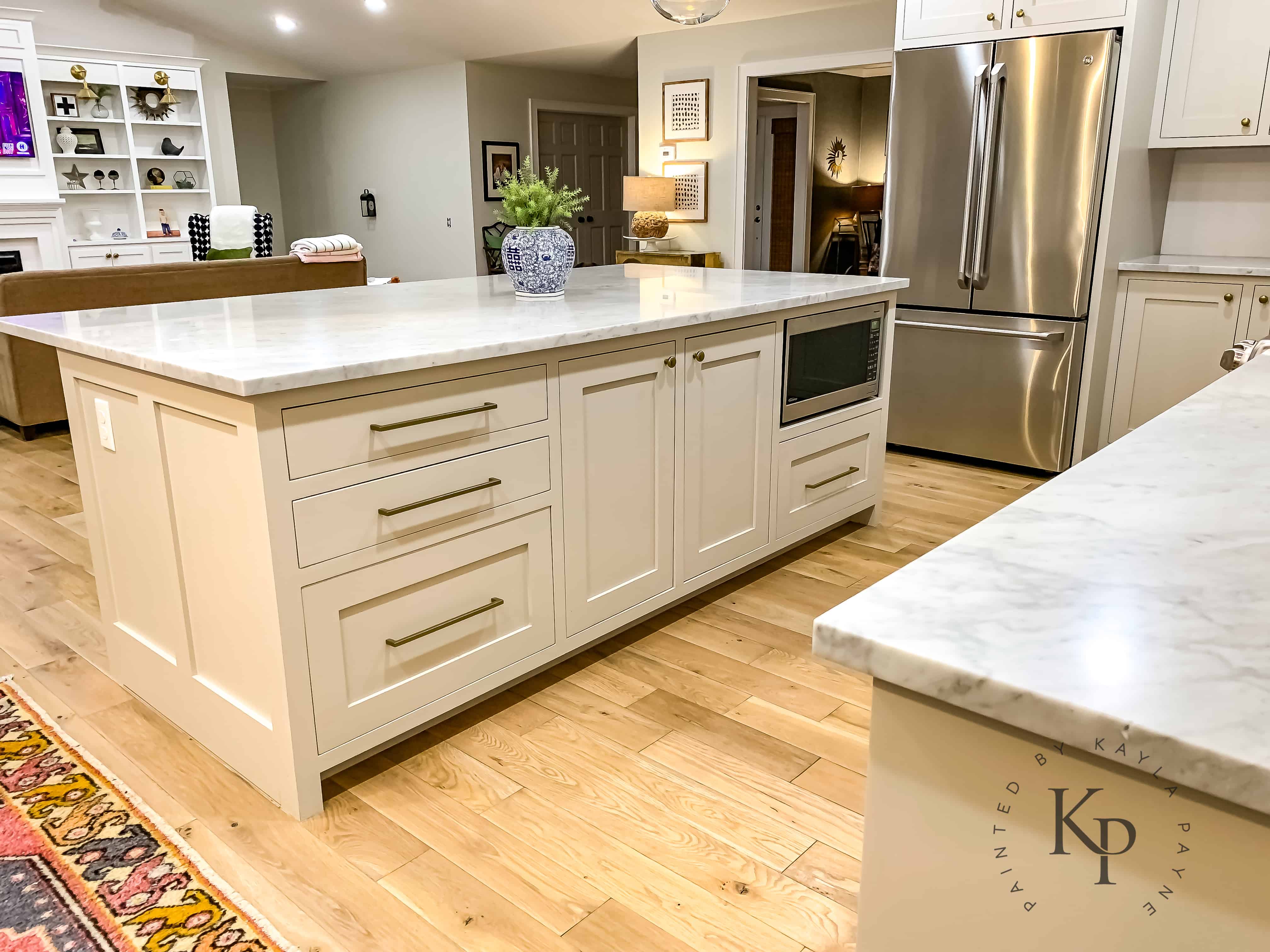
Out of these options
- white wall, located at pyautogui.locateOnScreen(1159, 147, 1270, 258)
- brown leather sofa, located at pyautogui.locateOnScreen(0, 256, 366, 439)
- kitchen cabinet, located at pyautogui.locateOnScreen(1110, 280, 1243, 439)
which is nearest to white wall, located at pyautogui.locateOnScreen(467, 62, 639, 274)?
brown leather sofa, located at pyautogui.locateOnScreen(0, 256, 366, 439)

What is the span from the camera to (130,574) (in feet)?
7.27

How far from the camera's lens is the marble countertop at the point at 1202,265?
380cm

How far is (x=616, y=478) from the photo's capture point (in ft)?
7.95

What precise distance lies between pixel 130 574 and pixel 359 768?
0.72m

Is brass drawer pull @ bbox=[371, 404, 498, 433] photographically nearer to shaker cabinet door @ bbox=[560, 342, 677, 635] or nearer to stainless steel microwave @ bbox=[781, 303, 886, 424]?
shaker cabinet door @ bbox=[560, 342, 677, 635]

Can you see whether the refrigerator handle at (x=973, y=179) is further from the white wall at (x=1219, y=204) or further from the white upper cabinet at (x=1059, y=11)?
the white wall at (x=1219, y=204)

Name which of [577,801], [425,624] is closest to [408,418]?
[425,624]

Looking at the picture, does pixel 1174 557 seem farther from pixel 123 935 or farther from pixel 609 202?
pixel 609 202

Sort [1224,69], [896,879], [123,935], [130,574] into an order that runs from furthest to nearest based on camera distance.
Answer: [1224,69] → [130,574] → [123,935] → [896,879]

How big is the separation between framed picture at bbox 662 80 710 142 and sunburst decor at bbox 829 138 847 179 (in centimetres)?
270

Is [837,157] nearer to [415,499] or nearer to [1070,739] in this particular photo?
[415,499]

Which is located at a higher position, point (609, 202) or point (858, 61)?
point (858, 61)

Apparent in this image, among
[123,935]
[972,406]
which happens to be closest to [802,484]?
[972,406]

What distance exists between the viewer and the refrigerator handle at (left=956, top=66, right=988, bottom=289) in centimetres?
402
